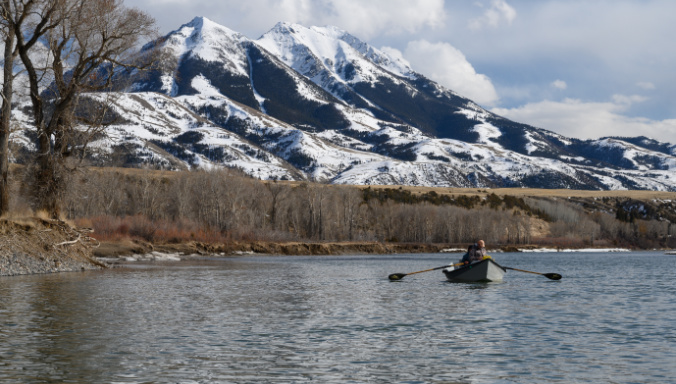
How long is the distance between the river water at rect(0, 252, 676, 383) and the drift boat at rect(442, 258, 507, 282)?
5.56m

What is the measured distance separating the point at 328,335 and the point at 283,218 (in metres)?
132

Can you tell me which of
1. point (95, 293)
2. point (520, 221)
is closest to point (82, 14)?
point (95, 293)

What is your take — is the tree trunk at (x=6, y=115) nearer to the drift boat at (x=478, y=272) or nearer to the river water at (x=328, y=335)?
the river water at (x=328, y=335)

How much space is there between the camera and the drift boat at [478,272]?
146ft

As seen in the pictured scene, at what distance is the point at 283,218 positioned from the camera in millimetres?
153625

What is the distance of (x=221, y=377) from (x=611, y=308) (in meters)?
21.3

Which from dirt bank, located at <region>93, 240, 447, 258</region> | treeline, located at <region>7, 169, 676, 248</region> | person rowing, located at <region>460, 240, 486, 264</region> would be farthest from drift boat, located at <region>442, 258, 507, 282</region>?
treeline, located at <region>7, 169, 676, 248</region>

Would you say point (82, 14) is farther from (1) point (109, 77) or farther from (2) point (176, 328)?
(2) point (176, 328)

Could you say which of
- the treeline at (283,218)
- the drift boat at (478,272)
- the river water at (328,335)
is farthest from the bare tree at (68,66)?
the treeline at (283,218)

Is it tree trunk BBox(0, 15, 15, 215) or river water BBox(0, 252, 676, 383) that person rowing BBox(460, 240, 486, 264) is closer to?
river water BBox(0, 252, 676, 383)

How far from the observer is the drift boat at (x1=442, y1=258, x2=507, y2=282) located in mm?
44500

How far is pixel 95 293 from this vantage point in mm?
33906

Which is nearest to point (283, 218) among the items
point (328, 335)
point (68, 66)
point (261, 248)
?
point (261, 248)

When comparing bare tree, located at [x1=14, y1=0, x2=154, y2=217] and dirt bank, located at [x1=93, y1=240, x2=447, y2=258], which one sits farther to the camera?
dirt bank, located at [x1=93, y1=240, x2=447, y2=258]
